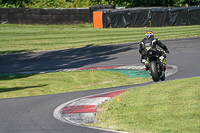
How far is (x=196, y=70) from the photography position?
50.0 feet

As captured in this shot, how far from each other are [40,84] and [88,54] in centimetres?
819

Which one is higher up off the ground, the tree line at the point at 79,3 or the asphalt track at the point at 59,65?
the tree line at the point at 79,3

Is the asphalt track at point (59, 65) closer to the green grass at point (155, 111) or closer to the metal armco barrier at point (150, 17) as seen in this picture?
the green grass at point (155, 111)

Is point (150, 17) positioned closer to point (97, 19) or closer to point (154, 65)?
point (97, 19)

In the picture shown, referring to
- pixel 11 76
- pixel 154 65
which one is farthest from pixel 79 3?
pixel 154 65

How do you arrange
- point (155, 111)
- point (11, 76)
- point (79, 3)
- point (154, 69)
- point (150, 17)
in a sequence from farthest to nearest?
point (79, 3)
point (150, 17)
point (11, 76)
point (154, 69)
point (155, 111)

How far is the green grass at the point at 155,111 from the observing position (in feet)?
22.9

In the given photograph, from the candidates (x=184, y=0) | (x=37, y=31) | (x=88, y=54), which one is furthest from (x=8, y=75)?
(x=184, y=0)

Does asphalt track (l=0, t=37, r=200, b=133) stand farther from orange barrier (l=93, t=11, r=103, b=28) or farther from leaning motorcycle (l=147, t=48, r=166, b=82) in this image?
orange barrier (l=93, t=11, r=103, b=28)

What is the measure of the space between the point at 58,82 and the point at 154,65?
18.6ft

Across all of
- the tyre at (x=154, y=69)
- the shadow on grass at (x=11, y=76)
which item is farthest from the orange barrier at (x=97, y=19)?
the tyre at (x=154, y=69)

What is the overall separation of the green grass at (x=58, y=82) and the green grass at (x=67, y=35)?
977cm

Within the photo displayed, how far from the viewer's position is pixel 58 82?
15188 millimetres

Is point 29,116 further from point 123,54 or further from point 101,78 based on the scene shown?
point 123,54
